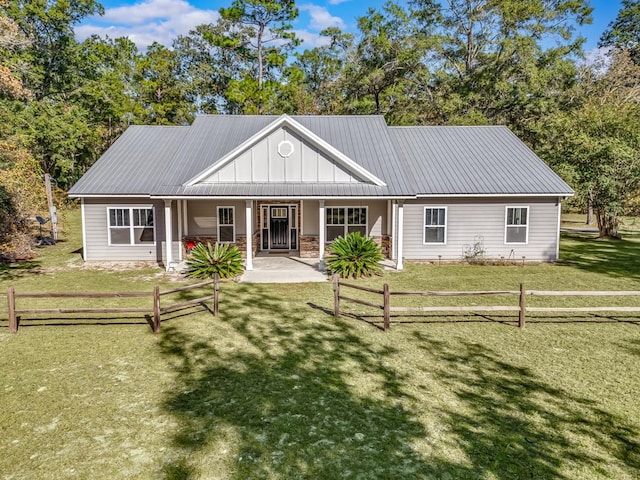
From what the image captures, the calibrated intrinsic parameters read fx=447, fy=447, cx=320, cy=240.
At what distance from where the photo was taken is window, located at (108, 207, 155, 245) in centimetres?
1742

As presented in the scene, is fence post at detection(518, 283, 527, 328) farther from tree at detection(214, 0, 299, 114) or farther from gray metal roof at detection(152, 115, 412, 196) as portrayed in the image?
tree at detection(214, 0, 299, 114)

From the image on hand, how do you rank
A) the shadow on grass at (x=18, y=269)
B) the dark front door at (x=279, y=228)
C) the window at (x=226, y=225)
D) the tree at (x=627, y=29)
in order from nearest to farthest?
the shadow on grass at (x=18, y=269) → the window at (x=226, y=225) → the dark front door at (x=279, y=228) → the tree at (x=627, y=29)

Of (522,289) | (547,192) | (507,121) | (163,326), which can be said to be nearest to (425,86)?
(507,121)

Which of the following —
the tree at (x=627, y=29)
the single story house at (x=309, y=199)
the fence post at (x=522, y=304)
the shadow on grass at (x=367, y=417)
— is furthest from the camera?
the tree at (x=627, y=29)

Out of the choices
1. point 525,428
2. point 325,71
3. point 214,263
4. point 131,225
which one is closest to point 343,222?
point 214,263

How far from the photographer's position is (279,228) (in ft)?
63.7

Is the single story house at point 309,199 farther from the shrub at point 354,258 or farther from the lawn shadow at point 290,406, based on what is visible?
the lawn shadow at point 290,406

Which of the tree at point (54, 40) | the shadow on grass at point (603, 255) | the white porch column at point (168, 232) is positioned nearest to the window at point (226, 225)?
the white porch column at point (168, 232)

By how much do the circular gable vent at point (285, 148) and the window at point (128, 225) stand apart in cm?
560

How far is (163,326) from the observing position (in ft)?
32.6

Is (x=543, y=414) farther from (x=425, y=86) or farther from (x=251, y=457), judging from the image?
(x=425, y=86)

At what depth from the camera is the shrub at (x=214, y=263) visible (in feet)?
48.1

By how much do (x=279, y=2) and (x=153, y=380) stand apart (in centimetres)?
3800

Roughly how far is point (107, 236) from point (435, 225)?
42.2 ft
